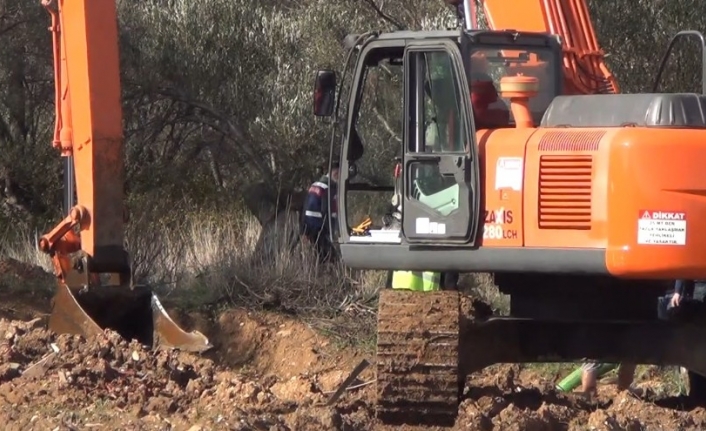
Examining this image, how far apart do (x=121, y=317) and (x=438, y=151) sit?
359cm

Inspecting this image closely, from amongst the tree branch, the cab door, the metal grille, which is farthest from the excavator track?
the tree branch

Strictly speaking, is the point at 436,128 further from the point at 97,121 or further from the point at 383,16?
the point at 383,16

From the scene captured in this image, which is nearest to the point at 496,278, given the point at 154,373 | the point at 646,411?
the point at 646,411

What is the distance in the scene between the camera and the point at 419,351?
7336 mm

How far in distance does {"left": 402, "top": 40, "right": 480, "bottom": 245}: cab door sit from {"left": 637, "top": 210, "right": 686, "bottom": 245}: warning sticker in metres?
0.92

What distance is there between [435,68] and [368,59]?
48cm

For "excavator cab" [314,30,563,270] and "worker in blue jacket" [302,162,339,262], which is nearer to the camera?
"excavator cab" [314,30,563,270]

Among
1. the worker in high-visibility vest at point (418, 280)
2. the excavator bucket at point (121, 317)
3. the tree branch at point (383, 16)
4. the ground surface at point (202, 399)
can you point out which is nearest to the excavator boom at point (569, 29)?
the worker in high-visibility vest at point (418, 280)

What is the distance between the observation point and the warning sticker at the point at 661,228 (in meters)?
6.73

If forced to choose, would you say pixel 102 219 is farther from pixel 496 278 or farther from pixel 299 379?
pixel 496 278

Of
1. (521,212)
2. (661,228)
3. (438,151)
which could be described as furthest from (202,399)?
(661,228)

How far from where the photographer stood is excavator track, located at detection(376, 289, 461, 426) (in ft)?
24.1

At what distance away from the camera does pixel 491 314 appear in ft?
26.8

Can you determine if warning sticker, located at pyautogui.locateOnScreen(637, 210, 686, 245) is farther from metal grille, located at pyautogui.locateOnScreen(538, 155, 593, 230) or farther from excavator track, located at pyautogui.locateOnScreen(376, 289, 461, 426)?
excavator track, located at pyautogui.locateOnScreen(376, 289, 461, 426)
